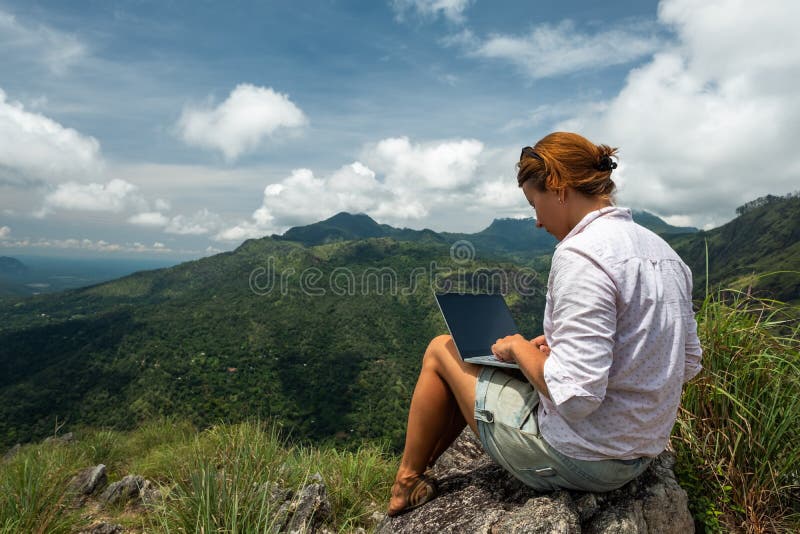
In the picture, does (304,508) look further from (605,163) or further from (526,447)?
(605,163)

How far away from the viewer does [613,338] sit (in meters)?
1.56

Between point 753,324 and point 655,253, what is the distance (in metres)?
2.14

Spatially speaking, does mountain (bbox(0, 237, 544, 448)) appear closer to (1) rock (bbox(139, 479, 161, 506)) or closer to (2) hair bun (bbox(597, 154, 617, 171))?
(1) rock (bbox(139, 479, 161, 506))

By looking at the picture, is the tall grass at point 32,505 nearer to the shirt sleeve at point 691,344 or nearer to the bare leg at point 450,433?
the bare leg at point 450,433

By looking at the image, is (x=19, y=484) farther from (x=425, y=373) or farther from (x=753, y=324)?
(x=753, y=324)

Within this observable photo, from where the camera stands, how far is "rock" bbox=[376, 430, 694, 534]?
183cm

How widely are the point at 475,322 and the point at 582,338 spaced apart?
3.10ft

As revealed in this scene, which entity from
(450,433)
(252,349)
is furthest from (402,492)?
(252,349)

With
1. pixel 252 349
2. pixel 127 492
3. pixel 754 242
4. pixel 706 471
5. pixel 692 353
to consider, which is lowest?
pixel 252 349

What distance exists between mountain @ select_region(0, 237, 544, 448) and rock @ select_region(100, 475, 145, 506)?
2076 centimetres

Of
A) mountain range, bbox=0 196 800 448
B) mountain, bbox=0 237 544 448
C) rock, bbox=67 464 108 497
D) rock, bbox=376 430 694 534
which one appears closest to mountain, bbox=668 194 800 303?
mountain range, bbox=0 196 800 448

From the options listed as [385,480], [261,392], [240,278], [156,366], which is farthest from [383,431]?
[240,278]

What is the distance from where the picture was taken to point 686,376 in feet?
6.64

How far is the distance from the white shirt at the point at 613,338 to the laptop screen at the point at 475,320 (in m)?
Result: 0.54
